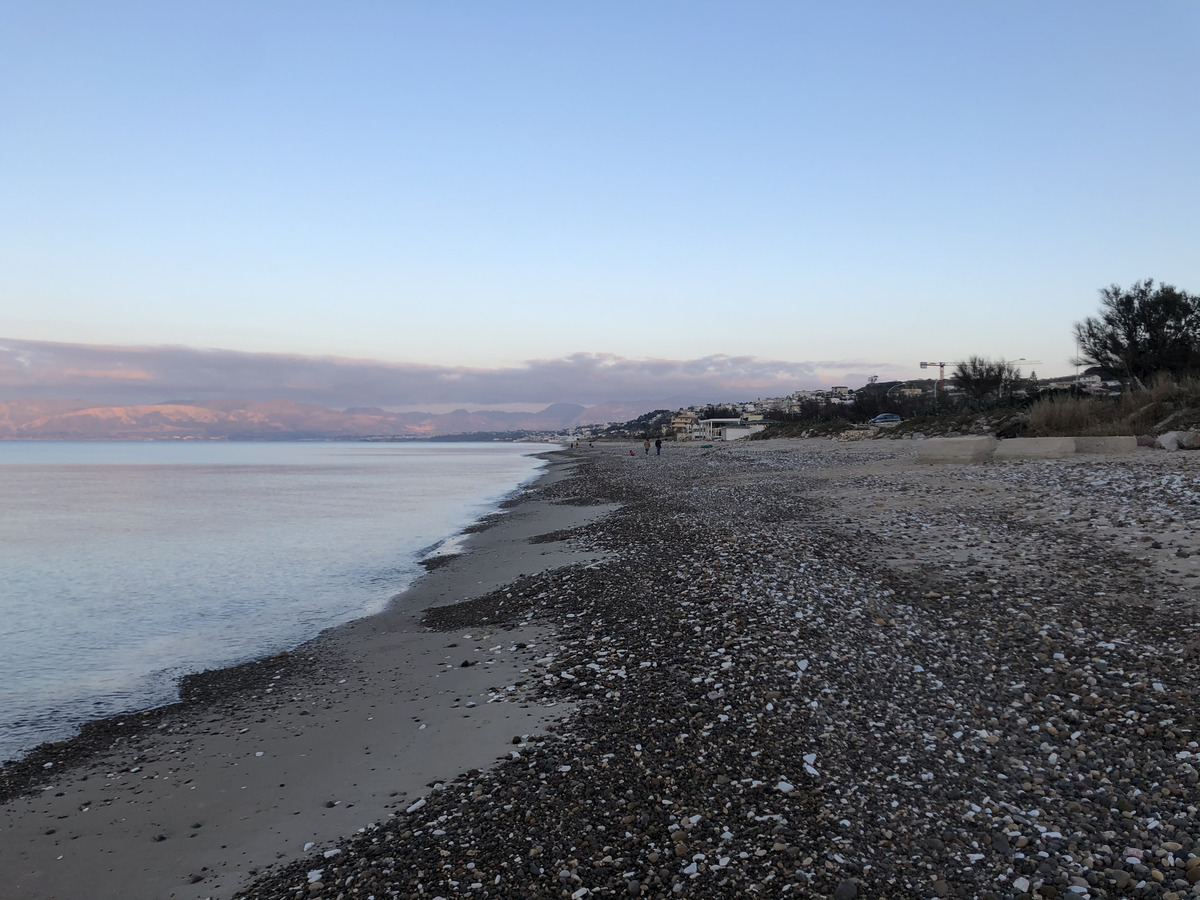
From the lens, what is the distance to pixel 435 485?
4691 centimetres

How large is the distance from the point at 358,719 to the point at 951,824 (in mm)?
5279

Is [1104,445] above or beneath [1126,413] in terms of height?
beneath

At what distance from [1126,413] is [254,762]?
33.3 metres

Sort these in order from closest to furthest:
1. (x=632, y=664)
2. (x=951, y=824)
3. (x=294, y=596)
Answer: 1. (x=951, y=824)
2. (x=632, y=664)
3. (x=294, y=596)

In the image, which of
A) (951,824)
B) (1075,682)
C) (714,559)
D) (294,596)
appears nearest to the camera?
(951,824)

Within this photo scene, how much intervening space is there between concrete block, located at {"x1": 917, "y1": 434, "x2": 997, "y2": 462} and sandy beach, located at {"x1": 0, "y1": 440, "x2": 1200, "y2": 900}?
12.9 metres

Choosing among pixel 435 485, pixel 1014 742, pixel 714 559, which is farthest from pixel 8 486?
pixel 1014 742

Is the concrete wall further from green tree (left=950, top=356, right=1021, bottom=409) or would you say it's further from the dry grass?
green tree (left=950, top=356, right=1021, bottom=409)

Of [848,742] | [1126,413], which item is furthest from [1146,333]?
[848,742]

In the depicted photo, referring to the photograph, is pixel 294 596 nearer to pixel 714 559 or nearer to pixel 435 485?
pixel 714 559

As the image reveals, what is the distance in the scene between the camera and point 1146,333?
3941 centimetres

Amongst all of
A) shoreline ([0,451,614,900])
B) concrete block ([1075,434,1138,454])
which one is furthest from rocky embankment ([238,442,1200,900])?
concrete block ([1075,434,1138,454])

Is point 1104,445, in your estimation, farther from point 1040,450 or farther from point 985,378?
point 985,378

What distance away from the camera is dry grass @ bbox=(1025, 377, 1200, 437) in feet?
86.1
